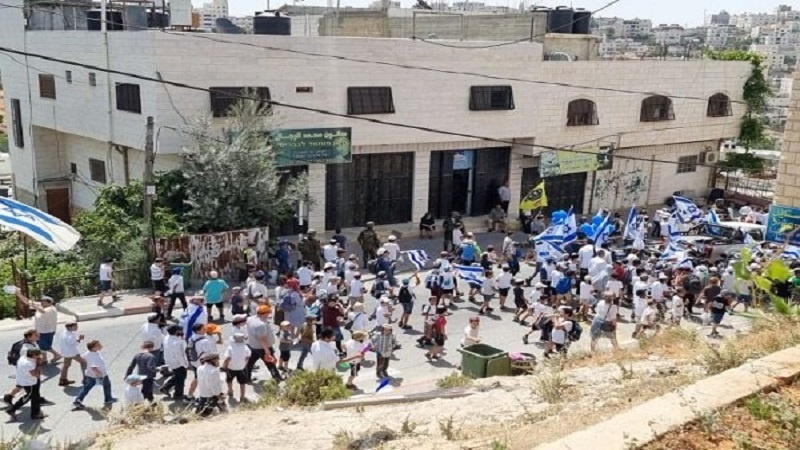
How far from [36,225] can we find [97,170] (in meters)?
10.9

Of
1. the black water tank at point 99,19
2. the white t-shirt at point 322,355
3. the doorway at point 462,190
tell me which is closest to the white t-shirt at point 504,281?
the white t-shirt at point 322,355

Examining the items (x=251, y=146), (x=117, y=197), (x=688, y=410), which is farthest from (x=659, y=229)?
(x=688, y=410)

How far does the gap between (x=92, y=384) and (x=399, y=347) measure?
220 inches

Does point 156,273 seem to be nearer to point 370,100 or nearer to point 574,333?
point 574,333

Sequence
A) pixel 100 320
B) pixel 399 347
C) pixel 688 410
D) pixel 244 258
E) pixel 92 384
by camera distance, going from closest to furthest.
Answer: pixel 688 410
pixel 92 384
pixel 399 347
pixel 100 320
pixel 244 258

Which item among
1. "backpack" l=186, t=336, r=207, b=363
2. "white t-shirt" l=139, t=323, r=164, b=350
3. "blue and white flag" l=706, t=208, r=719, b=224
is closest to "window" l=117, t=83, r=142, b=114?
"white t-shirt" l=139, t=323, r=164, b=350

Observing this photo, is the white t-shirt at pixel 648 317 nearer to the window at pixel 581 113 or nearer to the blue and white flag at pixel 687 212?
the blue and white flag at pixel 687 212

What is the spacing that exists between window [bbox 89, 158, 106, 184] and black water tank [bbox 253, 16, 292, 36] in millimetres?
6477

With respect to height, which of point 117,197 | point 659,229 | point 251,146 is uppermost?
point 251,146

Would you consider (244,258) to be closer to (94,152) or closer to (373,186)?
(373,186)

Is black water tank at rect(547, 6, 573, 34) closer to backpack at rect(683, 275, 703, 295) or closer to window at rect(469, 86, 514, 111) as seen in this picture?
window at rect(469, 86, 514, 111)

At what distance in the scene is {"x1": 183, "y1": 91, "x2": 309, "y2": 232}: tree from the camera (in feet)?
64.4

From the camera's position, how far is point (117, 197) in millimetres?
20234

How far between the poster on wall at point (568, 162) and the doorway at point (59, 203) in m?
16.4
